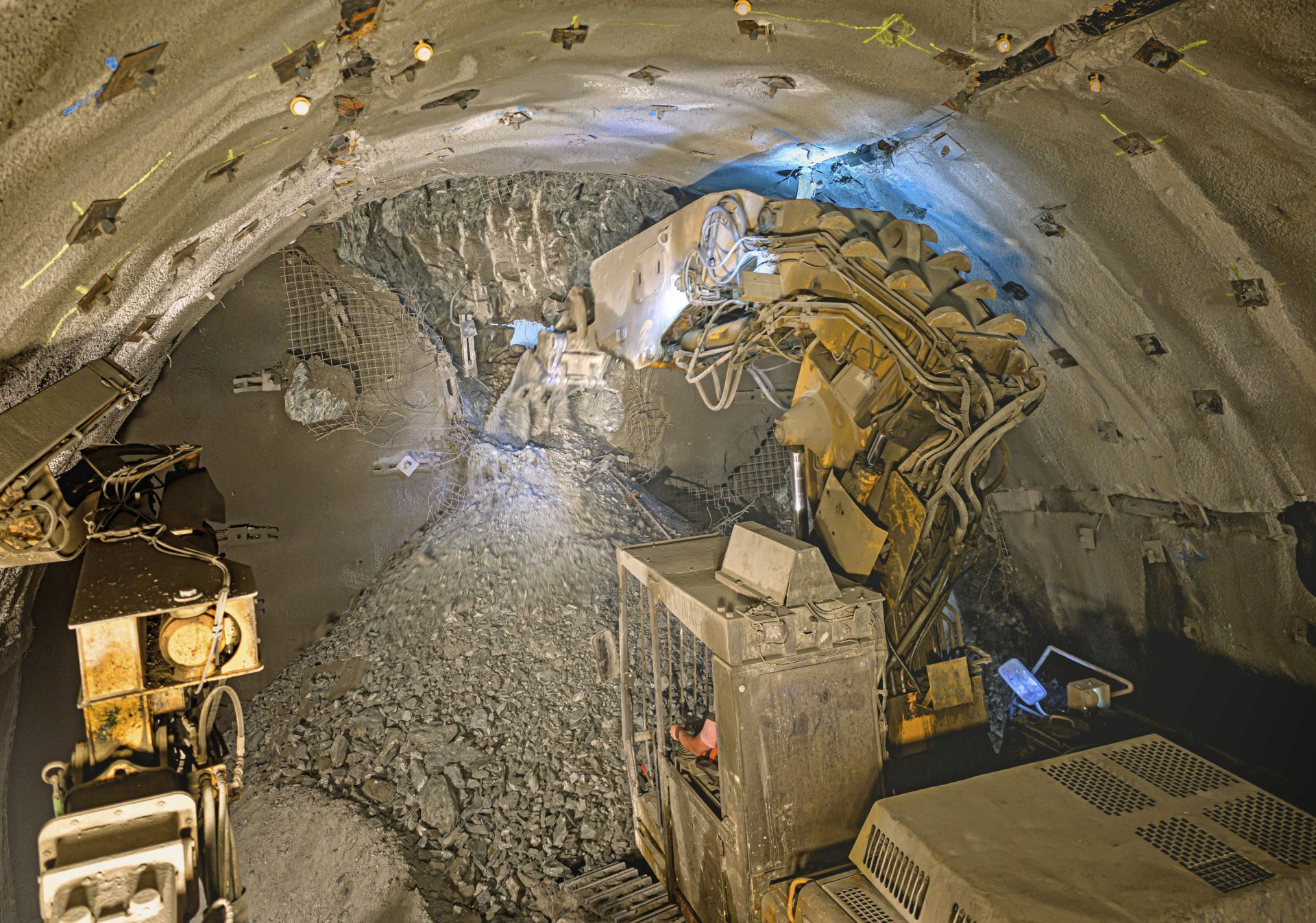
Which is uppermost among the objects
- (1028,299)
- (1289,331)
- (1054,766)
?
(1028,299)

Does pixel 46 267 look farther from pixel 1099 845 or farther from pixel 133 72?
pixel 1099 845

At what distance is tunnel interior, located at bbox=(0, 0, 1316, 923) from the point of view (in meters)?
2.51

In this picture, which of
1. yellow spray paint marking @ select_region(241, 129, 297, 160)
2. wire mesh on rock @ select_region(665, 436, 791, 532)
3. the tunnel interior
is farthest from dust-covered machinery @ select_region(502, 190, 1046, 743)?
wire mesh on rock @ select_region(665, 436, 791, 532)

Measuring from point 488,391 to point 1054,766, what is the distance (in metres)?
6.03

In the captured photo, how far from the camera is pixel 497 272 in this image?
22.8 ft

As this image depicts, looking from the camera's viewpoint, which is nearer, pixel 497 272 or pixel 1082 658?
pixel 1082 658

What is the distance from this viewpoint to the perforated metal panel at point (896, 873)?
213 cm

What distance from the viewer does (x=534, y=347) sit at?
6.86m

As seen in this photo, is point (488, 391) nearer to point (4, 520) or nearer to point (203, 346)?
point (203, 346)

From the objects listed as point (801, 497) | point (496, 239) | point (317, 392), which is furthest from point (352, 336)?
point (801, 497)

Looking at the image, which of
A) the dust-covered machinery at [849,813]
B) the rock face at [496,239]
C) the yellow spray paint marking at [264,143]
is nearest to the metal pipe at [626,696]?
the dust-covered machinery at [849,813]

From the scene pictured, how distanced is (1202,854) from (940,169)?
140 inches

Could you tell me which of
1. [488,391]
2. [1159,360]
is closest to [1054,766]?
[1159,360]

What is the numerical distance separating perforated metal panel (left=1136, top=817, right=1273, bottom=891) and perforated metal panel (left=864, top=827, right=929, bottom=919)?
2.24 ft
